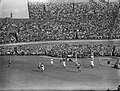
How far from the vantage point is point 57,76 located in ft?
68.4

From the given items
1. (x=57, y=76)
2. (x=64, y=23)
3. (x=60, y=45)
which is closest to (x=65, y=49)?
(x=60, y=45)

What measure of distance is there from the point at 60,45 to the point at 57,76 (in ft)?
30.1

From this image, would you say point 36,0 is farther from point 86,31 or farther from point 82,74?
point 82,74

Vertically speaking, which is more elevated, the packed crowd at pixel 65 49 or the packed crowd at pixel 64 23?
the packed crowd at pixel 64 23

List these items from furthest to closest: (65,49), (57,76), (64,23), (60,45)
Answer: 1. (64,23)
2. (60,45)
3. (65,49)
4. (57,76)

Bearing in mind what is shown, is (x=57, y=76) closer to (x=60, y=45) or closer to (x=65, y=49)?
(x=65, y=49)

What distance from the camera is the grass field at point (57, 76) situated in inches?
704

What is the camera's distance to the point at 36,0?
32.9 m

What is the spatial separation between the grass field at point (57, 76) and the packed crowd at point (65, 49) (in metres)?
1.25

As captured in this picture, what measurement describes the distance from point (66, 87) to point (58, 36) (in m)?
15.3

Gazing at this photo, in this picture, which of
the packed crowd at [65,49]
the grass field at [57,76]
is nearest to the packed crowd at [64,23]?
the packed crowd at [65,49]

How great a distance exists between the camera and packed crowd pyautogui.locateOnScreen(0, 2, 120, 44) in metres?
31.5

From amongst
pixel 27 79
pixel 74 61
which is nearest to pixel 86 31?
pixel 74 61

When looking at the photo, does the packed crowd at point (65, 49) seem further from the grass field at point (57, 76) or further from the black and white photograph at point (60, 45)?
the grass field at point (57, 76)
